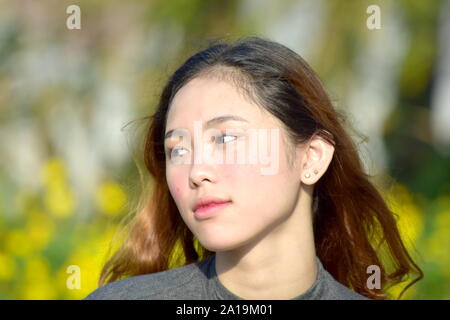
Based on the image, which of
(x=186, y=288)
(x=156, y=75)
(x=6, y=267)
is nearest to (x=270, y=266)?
(x=186, y=288)

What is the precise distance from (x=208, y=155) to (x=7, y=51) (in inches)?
144

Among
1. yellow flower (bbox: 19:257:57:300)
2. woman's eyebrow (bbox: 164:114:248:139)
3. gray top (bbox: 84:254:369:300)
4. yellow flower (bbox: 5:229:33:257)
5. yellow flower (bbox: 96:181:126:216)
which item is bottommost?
yellow flower (bbox: 19:257:57:300)

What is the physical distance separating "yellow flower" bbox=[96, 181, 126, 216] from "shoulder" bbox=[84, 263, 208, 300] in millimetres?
2276

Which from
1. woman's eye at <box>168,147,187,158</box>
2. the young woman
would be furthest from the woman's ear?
woman's eye at <box>168,147,187,158</box>

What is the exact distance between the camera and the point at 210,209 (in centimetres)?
215

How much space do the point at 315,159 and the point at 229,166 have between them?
0.37 meters

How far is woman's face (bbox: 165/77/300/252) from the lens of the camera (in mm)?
2158

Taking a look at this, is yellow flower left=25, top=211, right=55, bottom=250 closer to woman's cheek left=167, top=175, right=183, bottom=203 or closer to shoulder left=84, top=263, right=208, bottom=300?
shoulder left=84, top=263, right=208, bottom=300

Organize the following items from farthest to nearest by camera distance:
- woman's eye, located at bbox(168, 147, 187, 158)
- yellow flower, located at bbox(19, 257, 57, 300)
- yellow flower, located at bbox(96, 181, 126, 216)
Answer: yellow flower, located at bbox(96, 181, 126, 216)
yellow flower, located at bbox(19, 257, 57, 300)
woman's eye, located at bbox(168, 147, 187, 158)

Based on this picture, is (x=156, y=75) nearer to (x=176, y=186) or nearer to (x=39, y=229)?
(x=39, y=229)

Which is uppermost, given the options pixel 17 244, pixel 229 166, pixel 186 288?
pixel 229 166

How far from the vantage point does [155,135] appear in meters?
2.68

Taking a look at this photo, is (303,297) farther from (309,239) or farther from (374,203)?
(374,203)

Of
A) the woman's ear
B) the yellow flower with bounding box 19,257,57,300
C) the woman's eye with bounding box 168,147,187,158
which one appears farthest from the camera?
the yellow flower with bounding box 19,257,57,300
